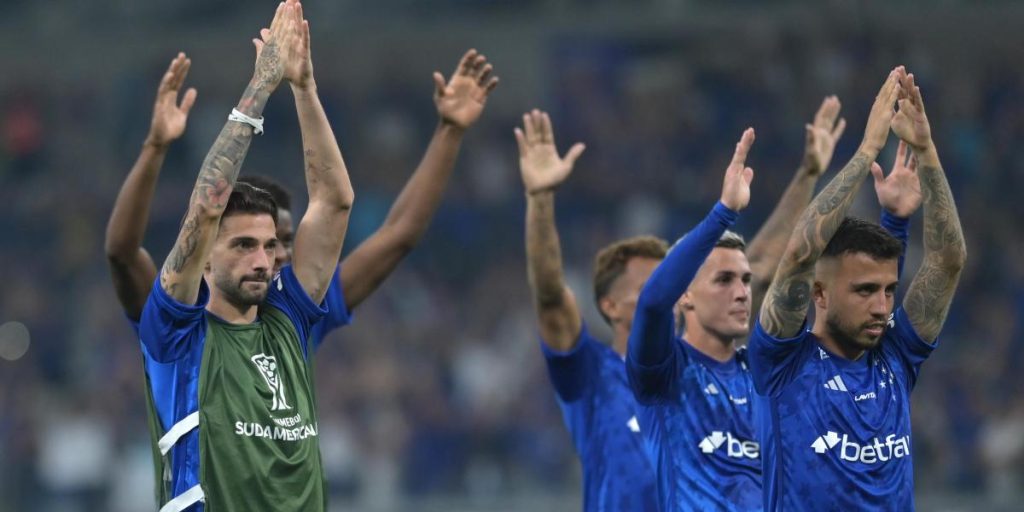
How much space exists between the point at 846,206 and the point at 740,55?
10836 mm

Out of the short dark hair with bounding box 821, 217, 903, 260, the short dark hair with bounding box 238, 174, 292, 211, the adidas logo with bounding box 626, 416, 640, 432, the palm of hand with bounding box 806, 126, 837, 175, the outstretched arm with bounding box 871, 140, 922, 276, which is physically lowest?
the adidas logo with bounding box 626, 416, 640, 432

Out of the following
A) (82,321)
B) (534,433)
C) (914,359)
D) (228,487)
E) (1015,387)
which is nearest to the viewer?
(228,487)

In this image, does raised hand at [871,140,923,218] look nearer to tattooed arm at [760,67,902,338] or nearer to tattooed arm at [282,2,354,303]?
tattooed arm at [760,67,902,338]

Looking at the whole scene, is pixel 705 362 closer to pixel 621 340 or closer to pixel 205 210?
pixel 621 340

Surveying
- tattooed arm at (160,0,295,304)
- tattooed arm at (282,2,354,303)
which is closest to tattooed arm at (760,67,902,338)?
tattooed arm at (282,2,354,303)

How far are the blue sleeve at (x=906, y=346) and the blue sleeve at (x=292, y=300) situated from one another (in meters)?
2.25

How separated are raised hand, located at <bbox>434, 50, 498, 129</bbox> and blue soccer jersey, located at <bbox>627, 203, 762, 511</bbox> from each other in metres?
1.50

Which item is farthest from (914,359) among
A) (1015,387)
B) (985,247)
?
(985,247)

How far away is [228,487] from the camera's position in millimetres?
5262

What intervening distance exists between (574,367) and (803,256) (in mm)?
1953

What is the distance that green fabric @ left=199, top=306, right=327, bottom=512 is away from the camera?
528 cm

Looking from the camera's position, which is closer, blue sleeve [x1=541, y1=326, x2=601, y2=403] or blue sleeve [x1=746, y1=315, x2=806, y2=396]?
blue sleeve [x1=746, y1=315, x2=806, y2=396]

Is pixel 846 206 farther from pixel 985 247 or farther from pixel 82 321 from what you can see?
pixel 82 321

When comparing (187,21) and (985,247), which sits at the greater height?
(187,21)
